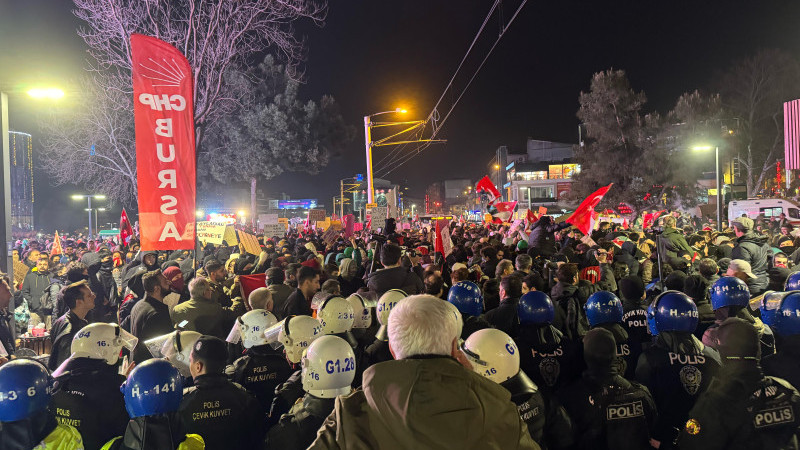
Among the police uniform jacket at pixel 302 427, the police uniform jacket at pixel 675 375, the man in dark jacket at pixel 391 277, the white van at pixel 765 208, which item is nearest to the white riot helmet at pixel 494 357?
the police uniform jacket at pixel 302 427

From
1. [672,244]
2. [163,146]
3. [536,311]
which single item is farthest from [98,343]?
[672,244]

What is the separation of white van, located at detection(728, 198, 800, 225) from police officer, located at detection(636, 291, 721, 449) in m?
24.6

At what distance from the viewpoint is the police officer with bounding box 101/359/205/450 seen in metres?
2.97

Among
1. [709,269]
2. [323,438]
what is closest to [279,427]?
[323,438]

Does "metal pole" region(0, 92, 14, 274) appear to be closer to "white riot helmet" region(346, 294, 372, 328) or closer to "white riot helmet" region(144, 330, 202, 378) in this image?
"white riot helmet" region(144, 330, 202, 378)

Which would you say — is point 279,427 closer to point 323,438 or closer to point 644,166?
point 323,438

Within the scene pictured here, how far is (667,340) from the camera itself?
4.45 metres

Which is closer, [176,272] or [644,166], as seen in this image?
[176,272]

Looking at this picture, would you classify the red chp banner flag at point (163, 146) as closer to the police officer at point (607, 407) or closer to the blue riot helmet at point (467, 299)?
the blue riot helmet at point (467, 299)

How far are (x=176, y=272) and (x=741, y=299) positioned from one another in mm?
7242

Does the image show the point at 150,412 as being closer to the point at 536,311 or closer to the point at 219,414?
the point at 219,414

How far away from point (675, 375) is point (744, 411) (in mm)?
1057

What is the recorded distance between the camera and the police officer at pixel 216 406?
3.58m

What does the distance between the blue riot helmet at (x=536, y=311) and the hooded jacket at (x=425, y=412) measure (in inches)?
114
